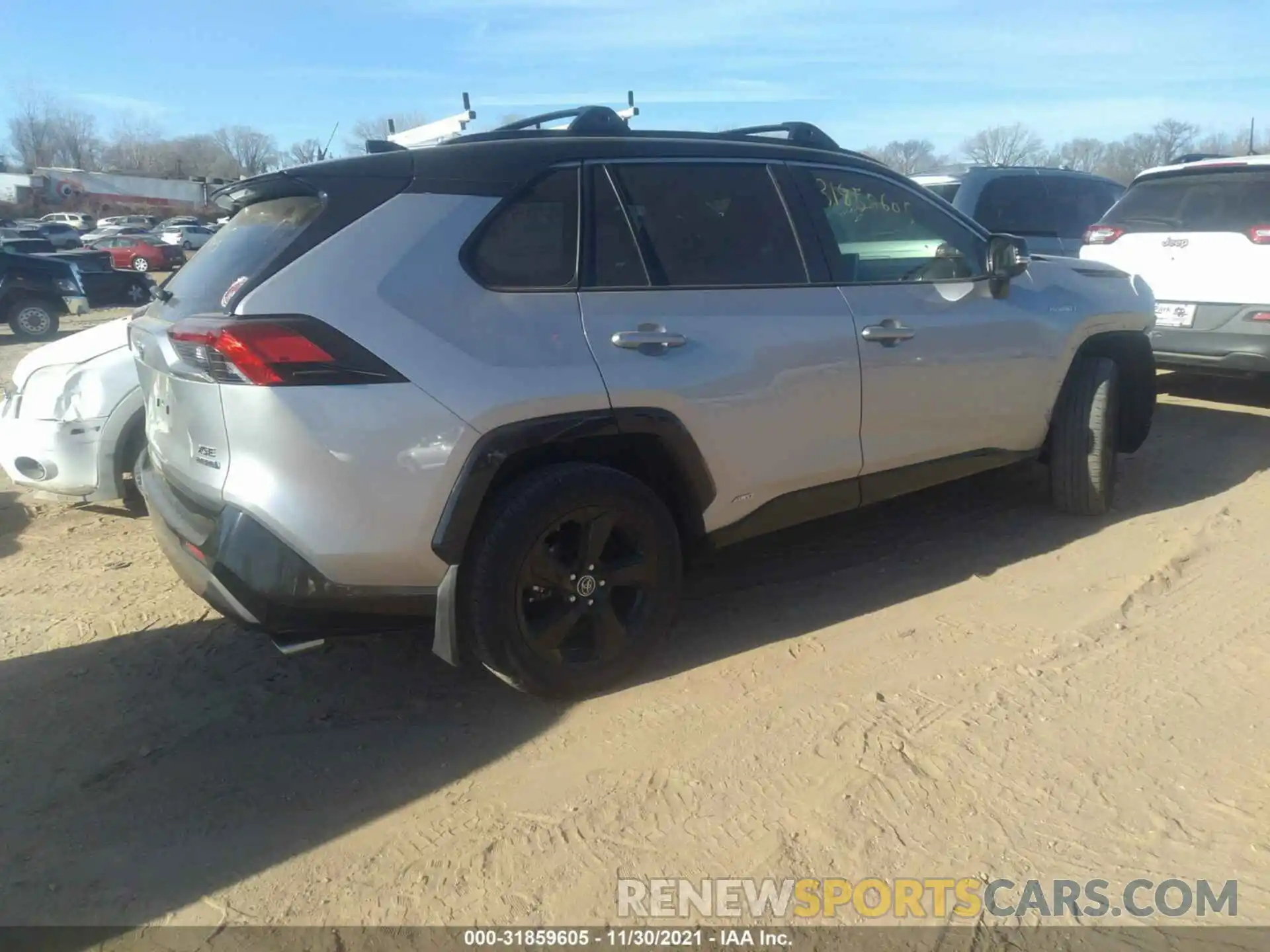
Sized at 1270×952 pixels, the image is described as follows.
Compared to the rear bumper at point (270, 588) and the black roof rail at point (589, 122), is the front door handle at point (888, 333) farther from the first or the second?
the rear bumper at point (270, 588)

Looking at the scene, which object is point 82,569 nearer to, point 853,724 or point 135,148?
point 853,724

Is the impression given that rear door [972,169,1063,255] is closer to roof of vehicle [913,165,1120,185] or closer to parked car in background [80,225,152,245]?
roof of vehicle [913,165,1120,185]

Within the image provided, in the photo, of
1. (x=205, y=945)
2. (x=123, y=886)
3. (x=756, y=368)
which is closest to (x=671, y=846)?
(x=205, y=945)

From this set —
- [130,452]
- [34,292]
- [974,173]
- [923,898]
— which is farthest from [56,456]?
[34,292]

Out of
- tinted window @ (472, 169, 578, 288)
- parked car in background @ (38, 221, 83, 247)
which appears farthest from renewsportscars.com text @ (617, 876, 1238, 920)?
parked car in background @ (38, 221, 83, 247)

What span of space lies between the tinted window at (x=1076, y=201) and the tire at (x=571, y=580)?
7.42m

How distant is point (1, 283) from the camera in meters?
14.3

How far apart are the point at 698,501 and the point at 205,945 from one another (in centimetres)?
205

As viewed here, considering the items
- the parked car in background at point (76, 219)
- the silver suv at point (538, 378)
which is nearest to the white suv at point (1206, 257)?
the silver suv at point (538, 378)

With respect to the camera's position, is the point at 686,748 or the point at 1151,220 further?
the point at 1151,220

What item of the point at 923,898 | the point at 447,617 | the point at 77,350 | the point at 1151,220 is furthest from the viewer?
the point at 1151,220

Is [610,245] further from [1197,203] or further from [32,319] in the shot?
[32,319]

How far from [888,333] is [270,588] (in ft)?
8.28

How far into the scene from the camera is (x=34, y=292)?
14562 mm
